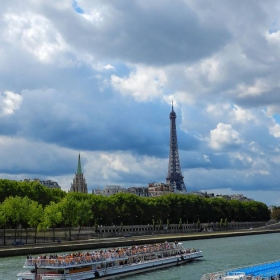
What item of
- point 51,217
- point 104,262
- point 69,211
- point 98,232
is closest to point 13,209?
point 51,217

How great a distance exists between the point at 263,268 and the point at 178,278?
10154mm

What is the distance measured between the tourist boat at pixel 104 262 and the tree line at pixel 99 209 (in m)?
27.6

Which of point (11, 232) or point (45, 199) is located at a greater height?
point (45, 199)

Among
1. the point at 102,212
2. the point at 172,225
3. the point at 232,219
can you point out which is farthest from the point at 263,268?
the point at 232,219

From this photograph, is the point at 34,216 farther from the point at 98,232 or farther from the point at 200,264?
the point at 200,264

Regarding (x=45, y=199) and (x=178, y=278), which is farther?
(x=45, y=199)

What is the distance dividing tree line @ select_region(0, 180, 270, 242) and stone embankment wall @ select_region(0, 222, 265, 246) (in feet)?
4.57

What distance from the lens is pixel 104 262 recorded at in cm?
5141

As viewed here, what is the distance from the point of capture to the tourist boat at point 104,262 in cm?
4684

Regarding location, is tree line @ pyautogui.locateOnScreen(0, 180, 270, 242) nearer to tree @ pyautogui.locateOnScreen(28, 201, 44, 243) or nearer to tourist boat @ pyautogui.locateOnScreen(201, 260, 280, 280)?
tree @ pyautogui.locateOnScreen(28, 201, 44, 243)

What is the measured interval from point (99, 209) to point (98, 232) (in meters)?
14.8

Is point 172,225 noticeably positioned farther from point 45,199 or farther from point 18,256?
point 18,256

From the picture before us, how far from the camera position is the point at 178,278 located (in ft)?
164

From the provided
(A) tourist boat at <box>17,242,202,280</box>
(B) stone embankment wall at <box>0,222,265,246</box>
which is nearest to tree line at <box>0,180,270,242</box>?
(B) stone embankment wall at <box>0,222,265,246</box>
